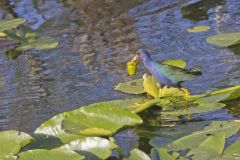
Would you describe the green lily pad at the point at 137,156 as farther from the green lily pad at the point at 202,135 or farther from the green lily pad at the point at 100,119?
the green lily pad at the point at 100,119

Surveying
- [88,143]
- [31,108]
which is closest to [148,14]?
[31,108]

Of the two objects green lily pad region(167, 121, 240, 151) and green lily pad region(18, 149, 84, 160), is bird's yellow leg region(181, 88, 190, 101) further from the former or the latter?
green lily pad region(18, 149, 84, 160)

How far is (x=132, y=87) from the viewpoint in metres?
3.06

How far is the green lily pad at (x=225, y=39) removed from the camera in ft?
11.5

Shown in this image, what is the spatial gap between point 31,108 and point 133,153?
99cm

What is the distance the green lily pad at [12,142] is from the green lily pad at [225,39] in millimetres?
1530

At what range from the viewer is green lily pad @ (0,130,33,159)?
2.26 meters

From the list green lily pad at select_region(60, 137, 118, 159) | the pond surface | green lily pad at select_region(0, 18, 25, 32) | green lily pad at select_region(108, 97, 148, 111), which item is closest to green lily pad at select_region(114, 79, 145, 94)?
the pond surface

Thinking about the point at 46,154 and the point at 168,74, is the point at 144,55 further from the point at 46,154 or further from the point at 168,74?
the point at 46,154

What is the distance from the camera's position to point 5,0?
5.26m

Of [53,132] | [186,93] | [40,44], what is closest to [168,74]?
[186,93]

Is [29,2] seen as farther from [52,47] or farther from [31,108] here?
[31,108]

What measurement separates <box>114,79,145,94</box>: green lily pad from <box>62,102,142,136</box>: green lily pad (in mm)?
503

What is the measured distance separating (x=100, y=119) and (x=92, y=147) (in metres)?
0.25
